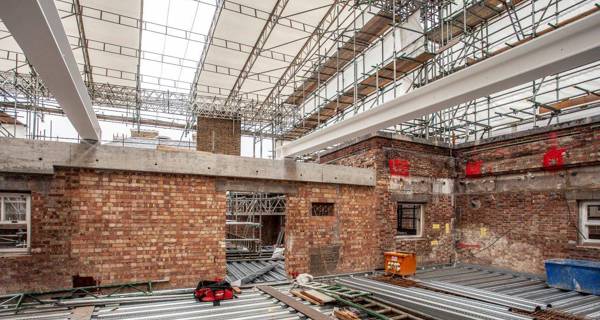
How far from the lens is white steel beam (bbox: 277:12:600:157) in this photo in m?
3.85

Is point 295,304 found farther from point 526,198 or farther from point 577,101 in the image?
point 577,101

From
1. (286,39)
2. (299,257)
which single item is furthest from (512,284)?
(286,39)

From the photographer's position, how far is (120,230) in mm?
7098

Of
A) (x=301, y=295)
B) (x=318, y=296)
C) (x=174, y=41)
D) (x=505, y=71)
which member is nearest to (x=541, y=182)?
(x=505, y=71)

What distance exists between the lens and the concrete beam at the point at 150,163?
646 cm

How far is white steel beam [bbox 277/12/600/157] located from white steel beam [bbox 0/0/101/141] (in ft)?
15.9

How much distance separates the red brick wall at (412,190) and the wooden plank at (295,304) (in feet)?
13.4

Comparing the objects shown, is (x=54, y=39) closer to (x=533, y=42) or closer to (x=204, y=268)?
(x=533, y=42)

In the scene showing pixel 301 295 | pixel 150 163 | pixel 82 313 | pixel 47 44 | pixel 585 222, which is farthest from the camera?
pixel 585 222

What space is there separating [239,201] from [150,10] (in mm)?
9915

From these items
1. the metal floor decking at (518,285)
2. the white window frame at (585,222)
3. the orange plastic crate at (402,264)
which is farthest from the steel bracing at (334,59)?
the metal floor decking at (518,285)

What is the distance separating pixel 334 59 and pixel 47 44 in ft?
40.7

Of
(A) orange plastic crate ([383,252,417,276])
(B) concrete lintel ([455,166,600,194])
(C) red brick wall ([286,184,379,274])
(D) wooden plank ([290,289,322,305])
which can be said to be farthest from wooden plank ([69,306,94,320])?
(B) concrete lintel ([455,166,600,194])

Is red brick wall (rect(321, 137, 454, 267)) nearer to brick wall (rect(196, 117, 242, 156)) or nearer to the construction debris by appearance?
the construction debris
